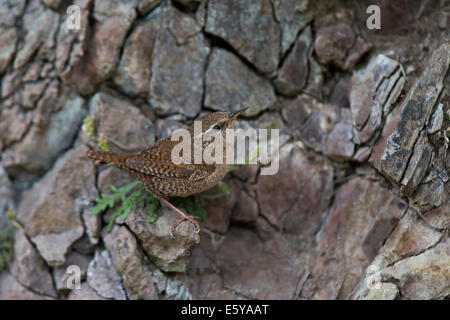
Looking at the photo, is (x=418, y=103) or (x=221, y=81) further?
(x=221, y=81)

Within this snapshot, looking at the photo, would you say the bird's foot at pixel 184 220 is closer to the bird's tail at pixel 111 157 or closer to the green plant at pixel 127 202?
the green plant at pixel 127 202

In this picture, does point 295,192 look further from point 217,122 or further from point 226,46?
point 226,46

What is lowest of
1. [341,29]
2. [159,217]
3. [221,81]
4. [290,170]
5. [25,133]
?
[159,217]

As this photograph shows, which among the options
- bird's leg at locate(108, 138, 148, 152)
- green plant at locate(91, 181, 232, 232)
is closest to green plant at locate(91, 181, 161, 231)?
green plant at locate(91, 181, 232, 232)

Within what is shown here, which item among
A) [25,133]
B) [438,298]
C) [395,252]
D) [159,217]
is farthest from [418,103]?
[25,133]

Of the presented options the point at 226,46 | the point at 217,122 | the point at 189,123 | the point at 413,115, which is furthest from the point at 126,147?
the point at 413,115

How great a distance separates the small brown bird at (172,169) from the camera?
3.79m

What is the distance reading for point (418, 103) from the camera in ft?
11.7

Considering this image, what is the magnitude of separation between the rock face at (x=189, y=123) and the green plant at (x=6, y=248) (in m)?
0.04

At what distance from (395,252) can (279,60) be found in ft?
7.88

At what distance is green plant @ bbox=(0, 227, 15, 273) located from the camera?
4.63 meters

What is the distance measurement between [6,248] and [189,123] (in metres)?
2.57

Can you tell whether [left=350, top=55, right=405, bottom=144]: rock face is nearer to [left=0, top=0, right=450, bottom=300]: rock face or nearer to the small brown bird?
[left=0, top=0, right=450, bottom=300]: rock face

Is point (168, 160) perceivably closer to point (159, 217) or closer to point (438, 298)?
point (159, 217)
